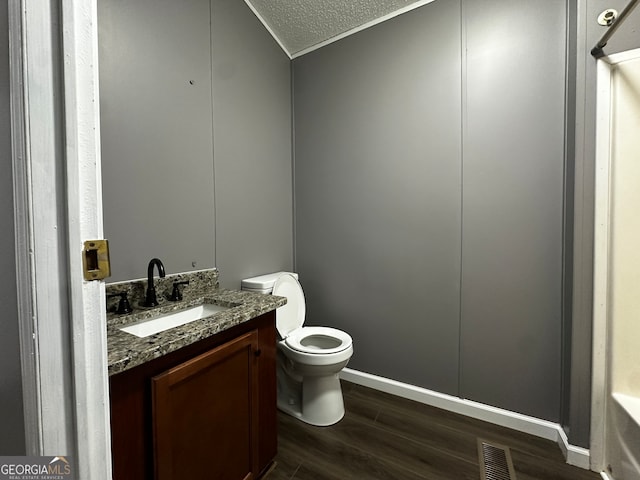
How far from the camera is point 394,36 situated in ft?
6.06

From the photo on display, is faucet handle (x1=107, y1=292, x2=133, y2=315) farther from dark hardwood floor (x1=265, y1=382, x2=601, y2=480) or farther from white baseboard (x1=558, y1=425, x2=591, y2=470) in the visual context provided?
white baseboard (x1=558, y1=425, x2=591, y2=470)

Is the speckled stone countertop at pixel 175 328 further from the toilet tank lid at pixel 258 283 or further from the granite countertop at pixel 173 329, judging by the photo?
the toilet tank lid at pixel 258 283

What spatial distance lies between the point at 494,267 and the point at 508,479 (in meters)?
1.04

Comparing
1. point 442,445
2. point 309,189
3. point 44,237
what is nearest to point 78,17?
point 44,237

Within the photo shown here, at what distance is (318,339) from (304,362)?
40 cm

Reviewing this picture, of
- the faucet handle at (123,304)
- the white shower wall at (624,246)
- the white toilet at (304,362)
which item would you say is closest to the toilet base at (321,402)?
the white toilet at (304,362)

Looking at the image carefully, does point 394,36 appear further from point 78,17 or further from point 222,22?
point 78,17

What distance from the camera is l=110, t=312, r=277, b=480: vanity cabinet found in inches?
31.1

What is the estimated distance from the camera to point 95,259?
460mm

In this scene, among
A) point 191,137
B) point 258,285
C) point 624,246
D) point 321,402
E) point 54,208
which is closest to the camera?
point 54,208

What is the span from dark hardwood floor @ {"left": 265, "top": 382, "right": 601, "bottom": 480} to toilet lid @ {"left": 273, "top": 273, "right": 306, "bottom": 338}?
0.55 m
